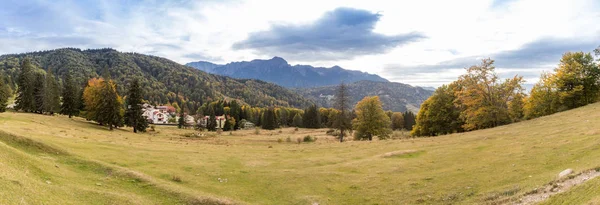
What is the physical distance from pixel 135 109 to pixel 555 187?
74253 millimetres

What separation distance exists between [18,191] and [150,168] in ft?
43.0

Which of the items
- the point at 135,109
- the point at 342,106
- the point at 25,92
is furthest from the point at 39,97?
the point at 342,106

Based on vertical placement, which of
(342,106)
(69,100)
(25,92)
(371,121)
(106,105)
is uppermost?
(25,92)

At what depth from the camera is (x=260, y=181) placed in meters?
24.0

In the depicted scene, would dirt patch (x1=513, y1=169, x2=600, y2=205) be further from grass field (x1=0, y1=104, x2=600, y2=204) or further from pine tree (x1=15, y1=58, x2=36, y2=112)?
pine tree (x1=15, y1=58, x2=36, y2=112)

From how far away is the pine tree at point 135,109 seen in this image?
69.9 metres

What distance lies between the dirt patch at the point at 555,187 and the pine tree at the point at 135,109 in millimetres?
72702

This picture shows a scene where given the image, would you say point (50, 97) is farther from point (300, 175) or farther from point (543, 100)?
point (543, 100)

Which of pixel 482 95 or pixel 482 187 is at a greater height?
pixel 482 95

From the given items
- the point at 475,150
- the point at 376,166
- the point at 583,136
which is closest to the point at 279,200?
the point at 376,166

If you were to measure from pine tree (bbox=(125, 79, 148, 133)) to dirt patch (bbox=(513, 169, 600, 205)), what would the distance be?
239 ft

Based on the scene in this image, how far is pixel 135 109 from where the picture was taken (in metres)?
70.1

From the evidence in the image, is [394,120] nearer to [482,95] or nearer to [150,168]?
[482,95]

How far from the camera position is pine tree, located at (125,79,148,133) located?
229 ft
